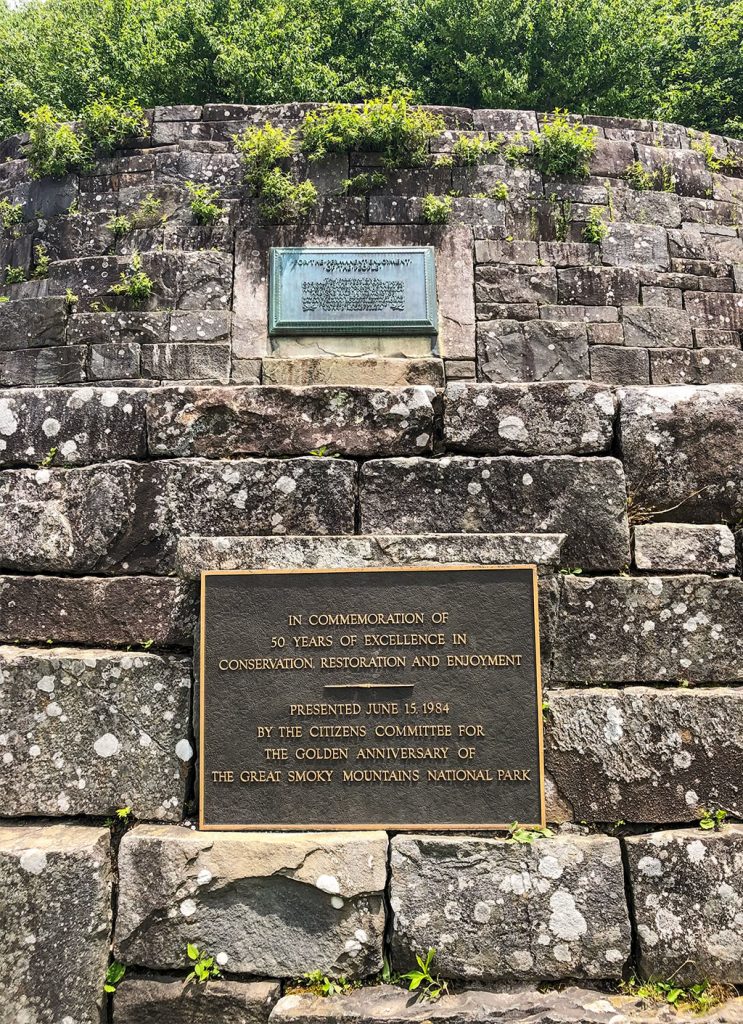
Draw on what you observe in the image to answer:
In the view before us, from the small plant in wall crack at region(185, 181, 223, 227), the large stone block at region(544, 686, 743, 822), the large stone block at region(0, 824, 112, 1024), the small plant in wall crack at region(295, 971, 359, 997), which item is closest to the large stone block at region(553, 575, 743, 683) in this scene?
the large stone block at region(544, 686, 743, 822)

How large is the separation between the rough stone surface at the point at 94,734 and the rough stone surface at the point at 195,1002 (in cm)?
64

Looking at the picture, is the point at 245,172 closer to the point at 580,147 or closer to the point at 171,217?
the point at 171,217

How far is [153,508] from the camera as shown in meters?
3.43

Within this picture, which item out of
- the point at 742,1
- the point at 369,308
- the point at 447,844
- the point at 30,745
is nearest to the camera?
the point at 447,844

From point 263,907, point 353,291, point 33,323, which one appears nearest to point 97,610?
point 263,907

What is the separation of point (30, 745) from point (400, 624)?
1.71 metres

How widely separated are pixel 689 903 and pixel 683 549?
148 centimetres

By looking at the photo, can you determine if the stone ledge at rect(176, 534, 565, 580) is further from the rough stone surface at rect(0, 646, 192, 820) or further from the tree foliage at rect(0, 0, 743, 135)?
→ the tree foliage at rect(0, 0, 743, 135)

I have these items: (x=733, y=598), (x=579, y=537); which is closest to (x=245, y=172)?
(x=579, y=537)

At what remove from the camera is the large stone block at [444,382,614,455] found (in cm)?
346

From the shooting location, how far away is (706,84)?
48.2 ft

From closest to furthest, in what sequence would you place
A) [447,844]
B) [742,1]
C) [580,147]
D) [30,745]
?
[447,844] < [30,745] < [580,147] < [742,1]

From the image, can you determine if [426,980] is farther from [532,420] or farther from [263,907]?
[532,420]

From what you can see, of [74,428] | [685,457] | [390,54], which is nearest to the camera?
[685,457]
